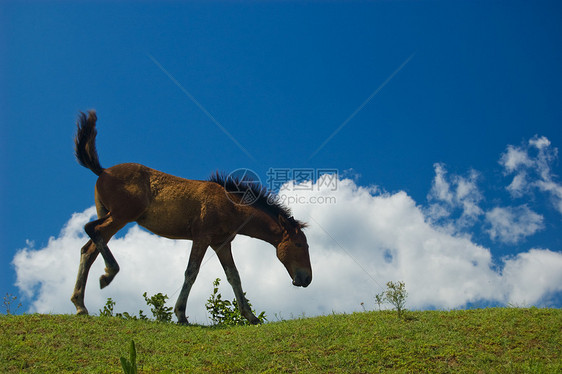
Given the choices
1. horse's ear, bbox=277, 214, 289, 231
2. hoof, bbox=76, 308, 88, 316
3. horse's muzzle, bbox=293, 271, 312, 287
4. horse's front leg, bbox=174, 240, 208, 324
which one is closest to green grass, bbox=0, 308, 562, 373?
hoof, bbox=76, 308, 88, 316

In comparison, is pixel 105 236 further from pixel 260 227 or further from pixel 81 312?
pixel 260 227

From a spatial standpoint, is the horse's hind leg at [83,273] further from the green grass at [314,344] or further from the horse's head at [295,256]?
the horse's head at [295,256]

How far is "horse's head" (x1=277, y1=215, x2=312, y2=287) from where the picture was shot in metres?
11.5

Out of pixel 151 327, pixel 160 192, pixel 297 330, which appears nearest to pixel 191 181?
pixel 160 192

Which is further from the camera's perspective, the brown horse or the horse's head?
the horse's head

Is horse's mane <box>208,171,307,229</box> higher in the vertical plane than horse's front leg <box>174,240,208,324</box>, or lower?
higher

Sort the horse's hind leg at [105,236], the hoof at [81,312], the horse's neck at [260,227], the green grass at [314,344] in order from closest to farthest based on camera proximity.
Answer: the green grass at [314,344], the hoof at [81,312], the horse's hind leg at [105,236], the horse's neck at [260,227]

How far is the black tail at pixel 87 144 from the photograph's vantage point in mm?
11359

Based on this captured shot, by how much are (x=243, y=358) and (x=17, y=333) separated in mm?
4396

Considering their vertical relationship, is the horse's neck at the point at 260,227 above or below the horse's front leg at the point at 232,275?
above

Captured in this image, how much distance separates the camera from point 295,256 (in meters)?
11.5

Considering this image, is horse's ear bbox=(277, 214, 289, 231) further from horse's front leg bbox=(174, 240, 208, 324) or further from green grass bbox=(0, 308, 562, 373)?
green grass bbox=(0, 308, 562, 373)

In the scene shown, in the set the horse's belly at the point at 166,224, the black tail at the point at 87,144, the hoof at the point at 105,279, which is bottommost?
the hoof at the point at 105,279

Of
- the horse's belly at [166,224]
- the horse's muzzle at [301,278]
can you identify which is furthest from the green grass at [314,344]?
the horse's belly at [166,224]
